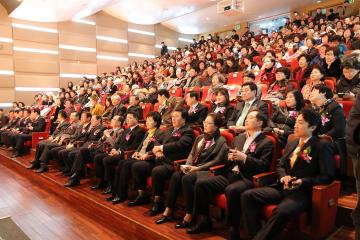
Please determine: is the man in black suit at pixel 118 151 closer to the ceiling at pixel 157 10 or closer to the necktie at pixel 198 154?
the necktie at pixel 198 154

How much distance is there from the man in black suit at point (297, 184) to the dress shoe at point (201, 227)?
1.26 ft

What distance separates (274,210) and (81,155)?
2.28 metres

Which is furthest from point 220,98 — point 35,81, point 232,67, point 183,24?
point 183,24

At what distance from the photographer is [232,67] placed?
5.14 metres

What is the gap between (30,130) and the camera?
5.11 meters

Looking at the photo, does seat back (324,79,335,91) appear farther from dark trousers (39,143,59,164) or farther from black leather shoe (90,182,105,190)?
dark trousers (39,143,59,164)

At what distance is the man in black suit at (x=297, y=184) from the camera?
1.57 m

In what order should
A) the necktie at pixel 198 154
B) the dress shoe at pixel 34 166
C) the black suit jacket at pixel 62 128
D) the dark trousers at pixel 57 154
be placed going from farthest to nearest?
the black suit jacket at pixel 62 128 < the dress shoe at pixel 34 166 < the dark trousers at pixel 57 154 < the necktie at pixel 198 154

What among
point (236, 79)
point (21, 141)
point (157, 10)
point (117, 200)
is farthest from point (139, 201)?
point (157, 10)

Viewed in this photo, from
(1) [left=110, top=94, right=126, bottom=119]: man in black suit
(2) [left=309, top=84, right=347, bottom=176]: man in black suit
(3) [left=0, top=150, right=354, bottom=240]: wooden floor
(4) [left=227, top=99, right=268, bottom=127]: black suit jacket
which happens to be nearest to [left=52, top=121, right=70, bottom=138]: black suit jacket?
(1) [left=110, top=94, right=126, bottom=119]: man in black suit

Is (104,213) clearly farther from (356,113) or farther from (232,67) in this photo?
(232,67)

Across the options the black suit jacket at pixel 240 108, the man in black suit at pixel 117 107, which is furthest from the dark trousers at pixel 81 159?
the black suit jacket at pixel 240 108

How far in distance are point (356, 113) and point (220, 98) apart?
2021 mm

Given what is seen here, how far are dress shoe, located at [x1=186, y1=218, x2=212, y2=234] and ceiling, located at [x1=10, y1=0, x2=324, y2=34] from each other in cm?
666
